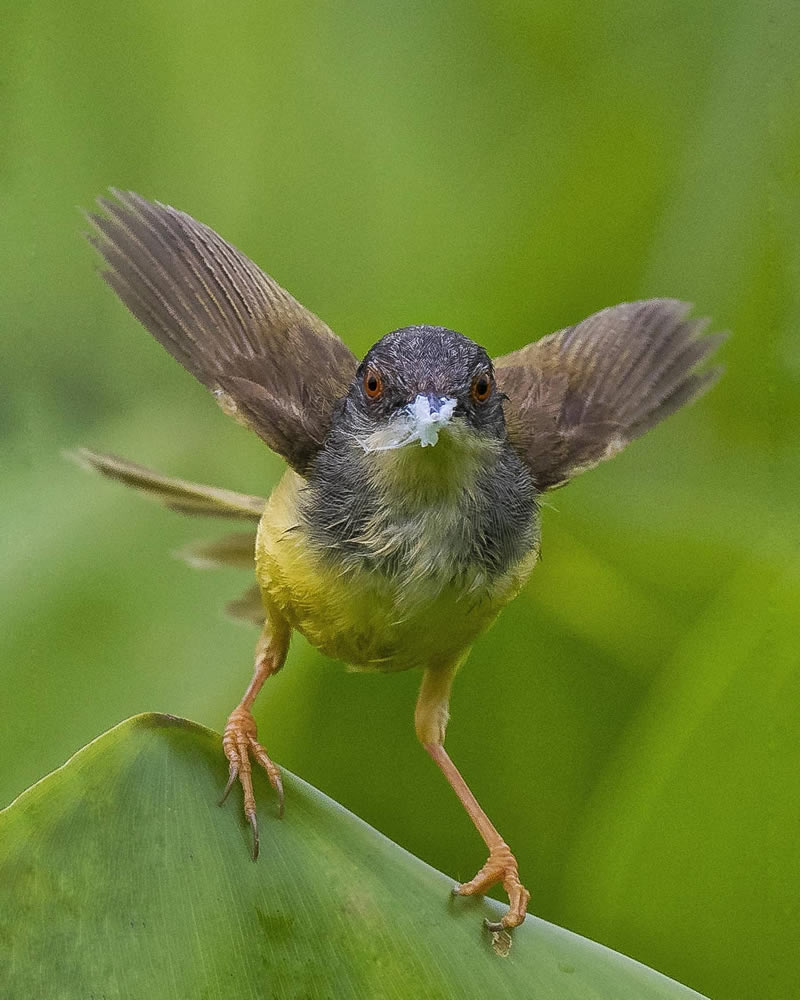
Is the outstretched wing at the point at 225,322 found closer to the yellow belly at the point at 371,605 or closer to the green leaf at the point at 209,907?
the yellow belly at the point at 371,605

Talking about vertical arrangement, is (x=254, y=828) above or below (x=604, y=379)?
below

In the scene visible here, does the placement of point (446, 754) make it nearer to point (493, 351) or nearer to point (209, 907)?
point (493, 351)

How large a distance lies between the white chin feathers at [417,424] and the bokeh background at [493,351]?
420mm

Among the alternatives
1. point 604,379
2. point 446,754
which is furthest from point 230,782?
point 604,379

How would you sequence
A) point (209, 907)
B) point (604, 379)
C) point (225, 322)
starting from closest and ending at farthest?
point (209, 907)
point (225, 322)
point (604, 379)

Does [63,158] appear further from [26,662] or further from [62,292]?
[26,662]

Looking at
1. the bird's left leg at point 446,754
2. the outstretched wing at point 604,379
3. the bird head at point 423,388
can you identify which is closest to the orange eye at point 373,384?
the bird head at point 423,388

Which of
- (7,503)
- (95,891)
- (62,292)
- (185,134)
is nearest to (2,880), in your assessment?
(95,891)

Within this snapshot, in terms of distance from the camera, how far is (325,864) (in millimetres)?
822

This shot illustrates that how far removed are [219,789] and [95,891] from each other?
0.14 m

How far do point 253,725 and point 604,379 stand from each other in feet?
2.30

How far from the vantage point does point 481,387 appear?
1261mm

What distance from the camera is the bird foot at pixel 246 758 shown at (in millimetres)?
885

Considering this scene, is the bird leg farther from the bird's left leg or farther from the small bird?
the bird's left leg
